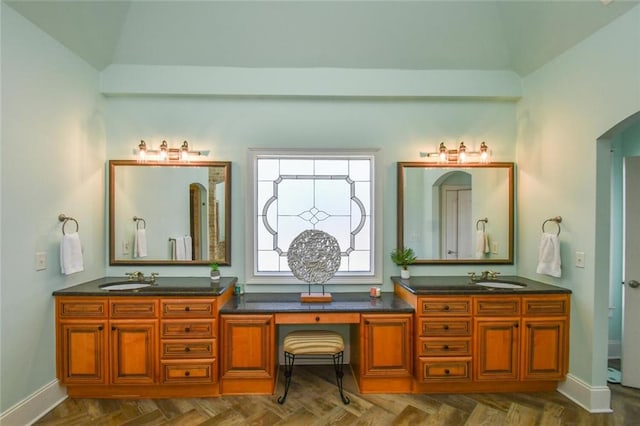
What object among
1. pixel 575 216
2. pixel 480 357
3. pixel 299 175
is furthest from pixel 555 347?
pixel 299 175

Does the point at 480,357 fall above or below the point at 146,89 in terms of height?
below

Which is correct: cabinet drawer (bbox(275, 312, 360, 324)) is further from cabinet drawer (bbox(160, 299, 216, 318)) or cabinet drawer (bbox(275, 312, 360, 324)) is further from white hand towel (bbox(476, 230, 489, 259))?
white hand towel (bbox(476, 230, 489, 259))

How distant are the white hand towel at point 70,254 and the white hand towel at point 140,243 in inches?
19.6

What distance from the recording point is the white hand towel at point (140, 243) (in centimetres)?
309

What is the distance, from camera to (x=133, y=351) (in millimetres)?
2543

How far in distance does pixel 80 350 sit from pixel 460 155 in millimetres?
3646

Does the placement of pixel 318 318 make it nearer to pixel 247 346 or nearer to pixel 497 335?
pixel 247 346

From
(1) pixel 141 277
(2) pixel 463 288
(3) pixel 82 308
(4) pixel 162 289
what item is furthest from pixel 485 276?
(3) pixel 82 308

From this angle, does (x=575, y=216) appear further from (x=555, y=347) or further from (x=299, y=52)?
(x=299, y=52)

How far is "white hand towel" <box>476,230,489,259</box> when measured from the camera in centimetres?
320

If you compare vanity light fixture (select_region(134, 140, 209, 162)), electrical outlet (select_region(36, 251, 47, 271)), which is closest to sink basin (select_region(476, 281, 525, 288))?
vanity light fixture (select_region(134, 140, 209, 162))

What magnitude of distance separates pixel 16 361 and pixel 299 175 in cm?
251

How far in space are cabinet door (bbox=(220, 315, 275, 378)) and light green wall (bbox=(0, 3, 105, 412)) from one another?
1.33 metres

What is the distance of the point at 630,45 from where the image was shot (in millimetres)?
2152
